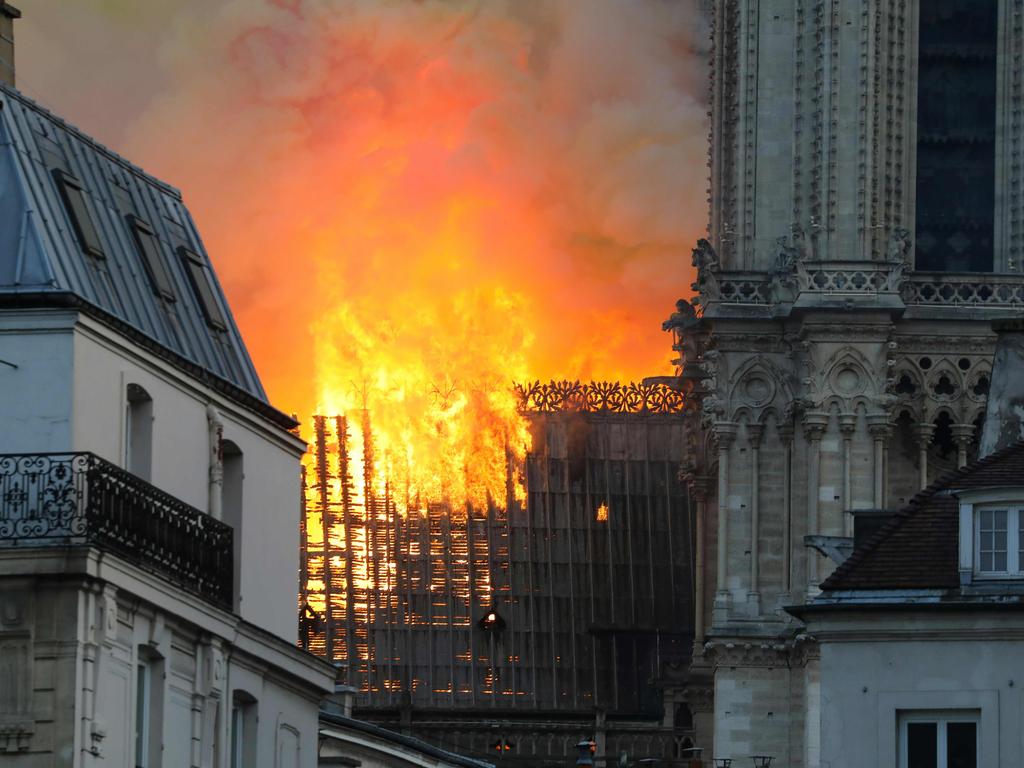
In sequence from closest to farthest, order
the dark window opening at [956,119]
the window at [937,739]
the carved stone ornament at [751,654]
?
the window at [937,739], the carved stone ornament at [751,654], the dark window opening at [956,119]

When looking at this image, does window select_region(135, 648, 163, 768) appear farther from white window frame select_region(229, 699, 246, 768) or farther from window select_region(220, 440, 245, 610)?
window select_region(220, 440, 245, 610)

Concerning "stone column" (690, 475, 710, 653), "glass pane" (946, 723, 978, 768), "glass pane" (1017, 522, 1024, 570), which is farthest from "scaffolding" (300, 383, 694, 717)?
"glass pane" (946, 723, 978, 768)

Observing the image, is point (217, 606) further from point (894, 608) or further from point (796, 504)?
point (796, 504)

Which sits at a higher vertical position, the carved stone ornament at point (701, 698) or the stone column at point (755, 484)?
the stone column at point (755, 484)

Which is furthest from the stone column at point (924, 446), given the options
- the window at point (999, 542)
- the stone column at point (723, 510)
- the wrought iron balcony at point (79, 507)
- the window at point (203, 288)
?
the wrought iron balcony at point (79, 507)

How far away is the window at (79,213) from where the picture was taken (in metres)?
44.3

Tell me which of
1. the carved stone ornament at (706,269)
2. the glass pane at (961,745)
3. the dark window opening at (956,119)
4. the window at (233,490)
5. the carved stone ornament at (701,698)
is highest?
the dark window opening at (956,119)

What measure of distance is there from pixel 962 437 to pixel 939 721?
189 ft

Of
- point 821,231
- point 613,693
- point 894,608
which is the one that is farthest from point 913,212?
point 894,608

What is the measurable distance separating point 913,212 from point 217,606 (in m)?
63.5

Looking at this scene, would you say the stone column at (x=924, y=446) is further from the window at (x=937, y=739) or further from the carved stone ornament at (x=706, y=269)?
the window at (x=937, y=739)

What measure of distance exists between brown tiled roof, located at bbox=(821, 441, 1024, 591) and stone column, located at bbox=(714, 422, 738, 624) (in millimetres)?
53429

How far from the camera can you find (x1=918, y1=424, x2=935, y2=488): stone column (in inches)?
4055

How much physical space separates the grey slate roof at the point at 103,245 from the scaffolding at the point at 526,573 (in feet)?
266
